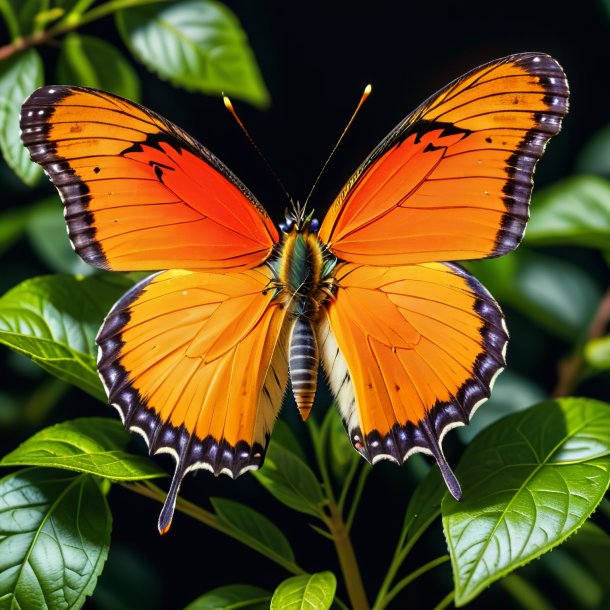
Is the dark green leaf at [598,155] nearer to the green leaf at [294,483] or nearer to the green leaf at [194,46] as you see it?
the green leaf at [194,46]

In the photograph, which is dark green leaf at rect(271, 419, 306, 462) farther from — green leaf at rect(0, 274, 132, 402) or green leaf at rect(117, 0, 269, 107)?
green leaf at rect(117, 0, 269, 107)

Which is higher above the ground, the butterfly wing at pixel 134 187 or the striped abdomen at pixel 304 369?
the butterfly wing at pixel 134 187

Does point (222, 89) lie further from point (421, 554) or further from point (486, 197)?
point (421, 554)

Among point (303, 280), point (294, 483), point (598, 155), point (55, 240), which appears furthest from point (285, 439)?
point (598, 155)

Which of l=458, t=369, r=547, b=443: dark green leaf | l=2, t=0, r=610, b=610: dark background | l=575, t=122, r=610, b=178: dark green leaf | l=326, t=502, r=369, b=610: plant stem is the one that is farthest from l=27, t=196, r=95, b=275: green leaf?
l=575, t=122, r=610, b=178: dark green leaf

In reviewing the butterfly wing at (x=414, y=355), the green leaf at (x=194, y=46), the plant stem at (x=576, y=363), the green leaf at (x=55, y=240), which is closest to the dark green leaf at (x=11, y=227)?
the green leaf at (x=55, y=240)

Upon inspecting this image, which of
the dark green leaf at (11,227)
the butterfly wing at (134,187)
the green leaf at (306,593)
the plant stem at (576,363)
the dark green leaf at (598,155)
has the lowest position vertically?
the plant stem at (576,363)
